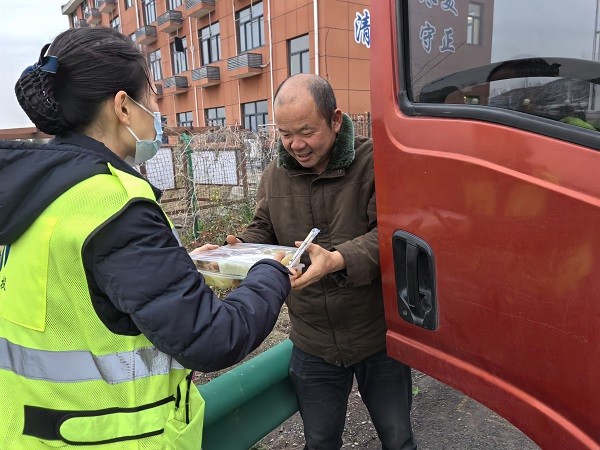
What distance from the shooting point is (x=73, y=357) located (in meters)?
1.07

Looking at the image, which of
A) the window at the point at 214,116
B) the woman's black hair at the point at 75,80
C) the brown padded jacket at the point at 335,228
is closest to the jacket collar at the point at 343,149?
the brown padded jacket at the point at 335,228

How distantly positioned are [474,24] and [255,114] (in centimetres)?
2017

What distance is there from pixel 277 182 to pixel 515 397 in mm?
1172

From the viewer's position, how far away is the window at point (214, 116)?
23.2 meters

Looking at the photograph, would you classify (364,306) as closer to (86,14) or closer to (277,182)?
(277,182)

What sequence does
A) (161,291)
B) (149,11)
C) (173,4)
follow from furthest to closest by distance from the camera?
(149,11) < (173,4) < (161,291)

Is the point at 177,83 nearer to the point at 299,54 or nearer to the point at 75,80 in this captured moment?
the point at 299,54

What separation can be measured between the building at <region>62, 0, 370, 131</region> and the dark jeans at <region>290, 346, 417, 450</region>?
10.2 m

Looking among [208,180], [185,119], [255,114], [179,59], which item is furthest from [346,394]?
[179,59]

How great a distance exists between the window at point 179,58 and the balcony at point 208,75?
2824 mm

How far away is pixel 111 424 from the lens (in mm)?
1103

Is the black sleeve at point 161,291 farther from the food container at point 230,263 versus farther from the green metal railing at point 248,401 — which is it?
the green metal railing at point 248,401

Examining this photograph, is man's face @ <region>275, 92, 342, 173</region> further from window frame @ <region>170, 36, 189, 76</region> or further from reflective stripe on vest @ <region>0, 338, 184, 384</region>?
window frame @ <region>170, 36, 189, 76</region>

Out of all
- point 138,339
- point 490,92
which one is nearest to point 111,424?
point 138,339
